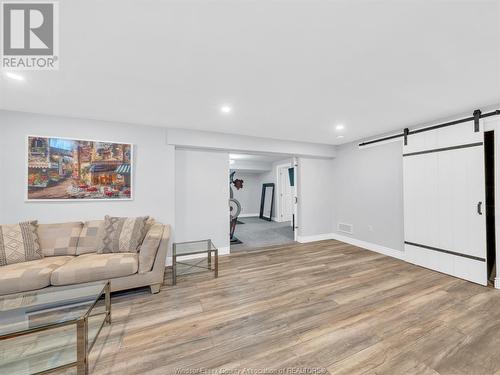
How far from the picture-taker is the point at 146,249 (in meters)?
2.44

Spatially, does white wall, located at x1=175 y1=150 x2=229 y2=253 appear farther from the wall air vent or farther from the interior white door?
the interior white door

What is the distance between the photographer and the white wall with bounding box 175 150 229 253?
3.66 metres

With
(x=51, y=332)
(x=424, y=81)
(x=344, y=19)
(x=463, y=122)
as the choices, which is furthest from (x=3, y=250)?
(x=463, y=122)

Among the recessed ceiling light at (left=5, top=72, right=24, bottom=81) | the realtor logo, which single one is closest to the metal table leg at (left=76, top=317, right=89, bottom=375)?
the realtor logo

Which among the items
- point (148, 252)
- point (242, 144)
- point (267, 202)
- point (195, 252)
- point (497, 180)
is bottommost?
point (195, 252)

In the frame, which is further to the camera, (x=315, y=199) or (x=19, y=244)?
(x=315, y=199)

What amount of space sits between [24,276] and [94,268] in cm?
55

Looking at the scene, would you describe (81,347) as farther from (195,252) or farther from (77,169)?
(77,169)

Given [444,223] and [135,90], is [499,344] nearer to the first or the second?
[444,223]

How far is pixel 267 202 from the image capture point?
8406 mm

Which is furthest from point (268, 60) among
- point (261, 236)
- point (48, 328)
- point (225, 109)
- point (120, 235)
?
point (261, 236)

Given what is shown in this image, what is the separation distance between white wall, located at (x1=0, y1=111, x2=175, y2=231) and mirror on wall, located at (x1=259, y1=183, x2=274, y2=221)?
17.0ft

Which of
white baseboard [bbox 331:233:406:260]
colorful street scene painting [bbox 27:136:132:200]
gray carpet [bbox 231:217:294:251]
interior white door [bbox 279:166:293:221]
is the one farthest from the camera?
interior white door [bbox 279:166:293:221]

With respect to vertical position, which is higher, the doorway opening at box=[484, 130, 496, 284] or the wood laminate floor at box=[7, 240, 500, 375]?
the doorway opening at box=[484, 130, 496, 284]
